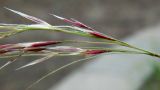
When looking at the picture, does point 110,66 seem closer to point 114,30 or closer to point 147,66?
point 147,66

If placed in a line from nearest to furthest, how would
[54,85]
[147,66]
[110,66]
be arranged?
1. [147,66]
2. [110,66]
3. [54,85]

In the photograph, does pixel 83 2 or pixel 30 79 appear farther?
pixel 83 2

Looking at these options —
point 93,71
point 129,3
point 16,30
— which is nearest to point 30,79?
point 93,71

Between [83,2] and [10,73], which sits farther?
[83,2]

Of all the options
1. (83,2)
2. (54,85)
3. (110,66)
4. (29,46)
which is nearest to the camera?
(29,46)

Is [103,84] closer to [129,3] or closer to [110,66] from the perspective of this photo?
[110,66]

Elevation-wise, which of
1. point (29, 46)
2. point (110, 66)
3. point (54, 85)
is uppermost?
point (29, 46)

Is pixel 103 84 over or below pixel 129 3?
→ below

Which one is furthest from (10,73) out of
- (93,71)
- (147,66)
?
(147,66)

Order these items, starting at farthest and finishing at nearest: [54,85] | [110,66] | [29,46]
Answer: [54,85], [110,66], [29,46]

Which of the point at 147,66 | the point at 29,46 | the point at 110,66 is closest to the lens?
the point at 29,46
